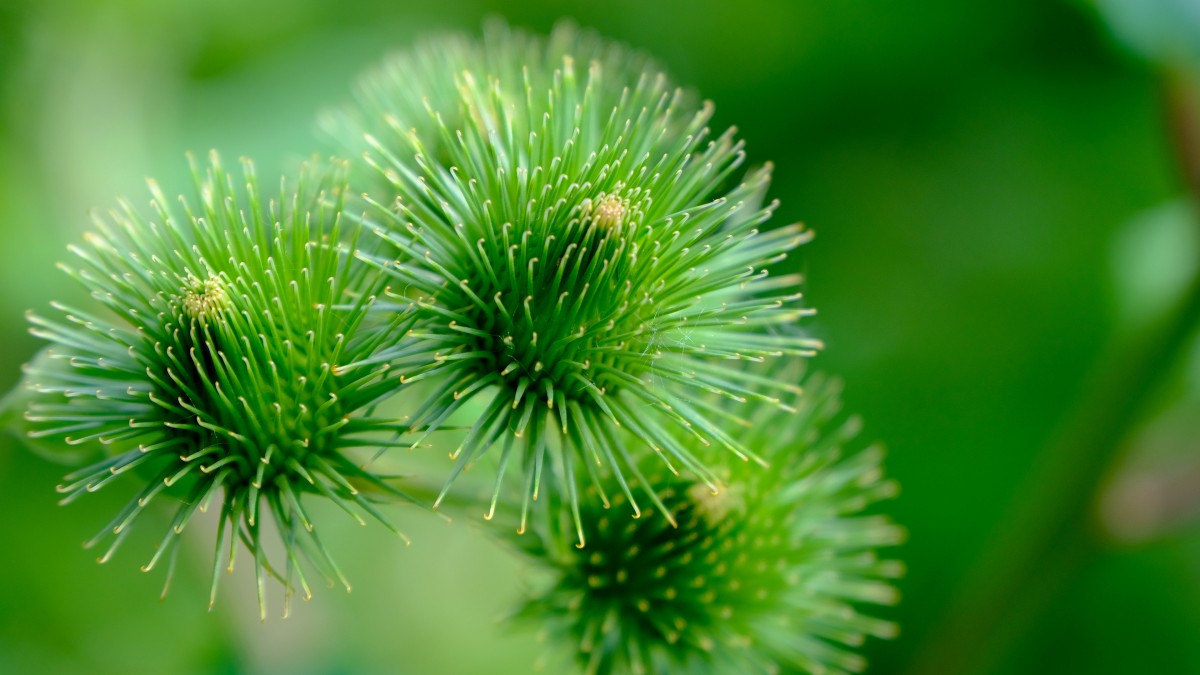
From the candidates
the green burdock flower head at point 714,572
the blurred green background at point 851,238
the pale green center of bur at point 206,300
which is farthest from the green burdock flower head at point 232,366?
the blurred green background at point 851,238

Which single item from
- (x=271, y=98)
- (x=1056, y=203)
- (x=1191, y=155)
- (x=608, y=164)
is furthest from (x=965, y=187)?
(x=608, y=164)

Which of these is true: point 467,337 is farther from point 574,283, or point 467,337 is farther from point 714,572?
point 714,572

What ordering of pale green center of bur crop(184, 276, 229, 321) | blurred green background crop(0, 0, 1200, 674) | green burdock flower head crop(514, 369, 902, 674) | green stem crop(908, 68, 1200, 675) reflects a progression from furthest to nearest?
blurred green background crop(0, 0, 1200, 674), green stem crop(908, 68, 1200, 675), green burdock flower head crop(514, 369, 902, 674), pale green center of bur crop(184, 276, 229, 321)

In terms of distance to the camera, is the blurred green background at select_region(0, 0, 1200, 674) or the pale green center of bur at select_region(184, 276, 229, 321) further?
the blurred green background at select_region(0, 0, 1200, 674)

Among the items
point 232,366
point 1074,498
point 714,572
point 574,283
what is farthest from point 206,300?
point 1074,498

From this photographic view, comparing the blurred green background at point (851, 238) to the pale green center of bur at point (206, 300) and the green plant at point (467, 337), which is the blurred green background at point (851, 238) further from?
the pale green center of bur at point (206, 300)

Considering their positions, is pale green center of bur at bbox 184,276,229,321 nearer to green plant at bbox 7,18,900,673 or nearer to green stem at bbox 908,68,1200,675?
green plant at bbox 7,18,900,673

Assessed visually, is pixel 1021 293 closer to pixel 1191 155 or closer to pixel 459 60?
pixel 1191 155

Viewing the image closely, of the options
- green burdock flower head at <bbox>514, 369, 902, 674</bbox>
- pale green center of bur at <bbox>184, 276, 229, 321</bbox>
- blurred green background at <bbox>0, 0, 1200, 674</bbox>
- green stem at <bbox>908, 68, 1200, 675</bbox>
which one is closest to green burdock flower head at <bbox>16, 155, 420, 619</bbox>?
pale green center of bur at <bbox>184, 276, 229, 321</bbox>
